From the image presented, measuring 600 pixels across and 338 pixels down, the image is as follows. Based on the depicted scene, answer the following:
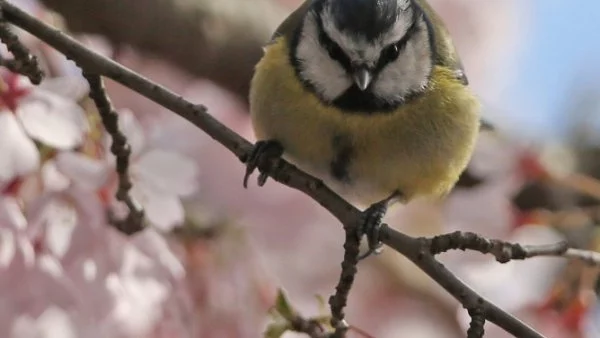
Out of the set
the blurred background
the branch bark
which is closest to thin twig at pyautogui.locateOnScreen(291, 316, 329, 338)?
the blurred background

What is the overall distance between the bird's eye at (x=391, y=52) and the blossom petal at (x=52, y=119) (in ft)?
0.63

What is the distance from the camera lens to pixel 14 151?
57 centimetres

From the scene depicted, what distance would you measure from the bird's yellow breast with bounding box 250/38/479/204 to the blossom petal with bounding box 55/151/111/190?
0.14m

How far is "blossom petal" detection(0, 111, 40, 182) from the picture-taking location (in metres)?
0.56

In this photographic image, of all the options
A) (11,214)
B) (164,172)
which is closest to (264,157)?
(164,172)

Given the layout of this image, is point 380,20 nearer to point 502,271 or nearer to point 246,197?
point 502,271

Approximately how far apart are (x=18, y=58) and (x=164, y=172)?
15 centimetres

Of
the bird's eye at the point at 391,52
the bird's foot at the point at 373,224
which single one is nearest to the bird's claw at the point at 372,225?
the bird's foot at the point at 373,224

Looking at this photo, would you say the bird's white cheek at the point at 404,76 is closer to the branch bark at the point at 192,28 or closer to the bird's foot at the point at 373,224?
the bird's foot at the point at 373,224

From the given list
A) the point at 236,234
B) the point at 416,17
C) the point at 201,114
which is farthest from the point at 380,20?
the point at 236,234

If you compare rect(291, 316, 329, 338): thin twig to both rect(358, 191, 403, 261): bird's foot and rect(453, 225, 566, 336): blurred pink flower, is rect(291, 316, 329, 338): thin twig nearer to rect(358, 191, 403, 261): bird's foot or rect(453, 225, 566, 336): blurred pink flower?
rect(358, 191, 403, 261): bird's foot

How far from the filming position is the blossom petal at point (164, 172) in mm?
652

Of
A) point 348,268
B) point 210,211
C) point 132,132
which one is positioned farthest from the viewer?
point 210,211

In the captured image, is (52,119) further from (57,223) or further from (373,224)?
(373,224)
